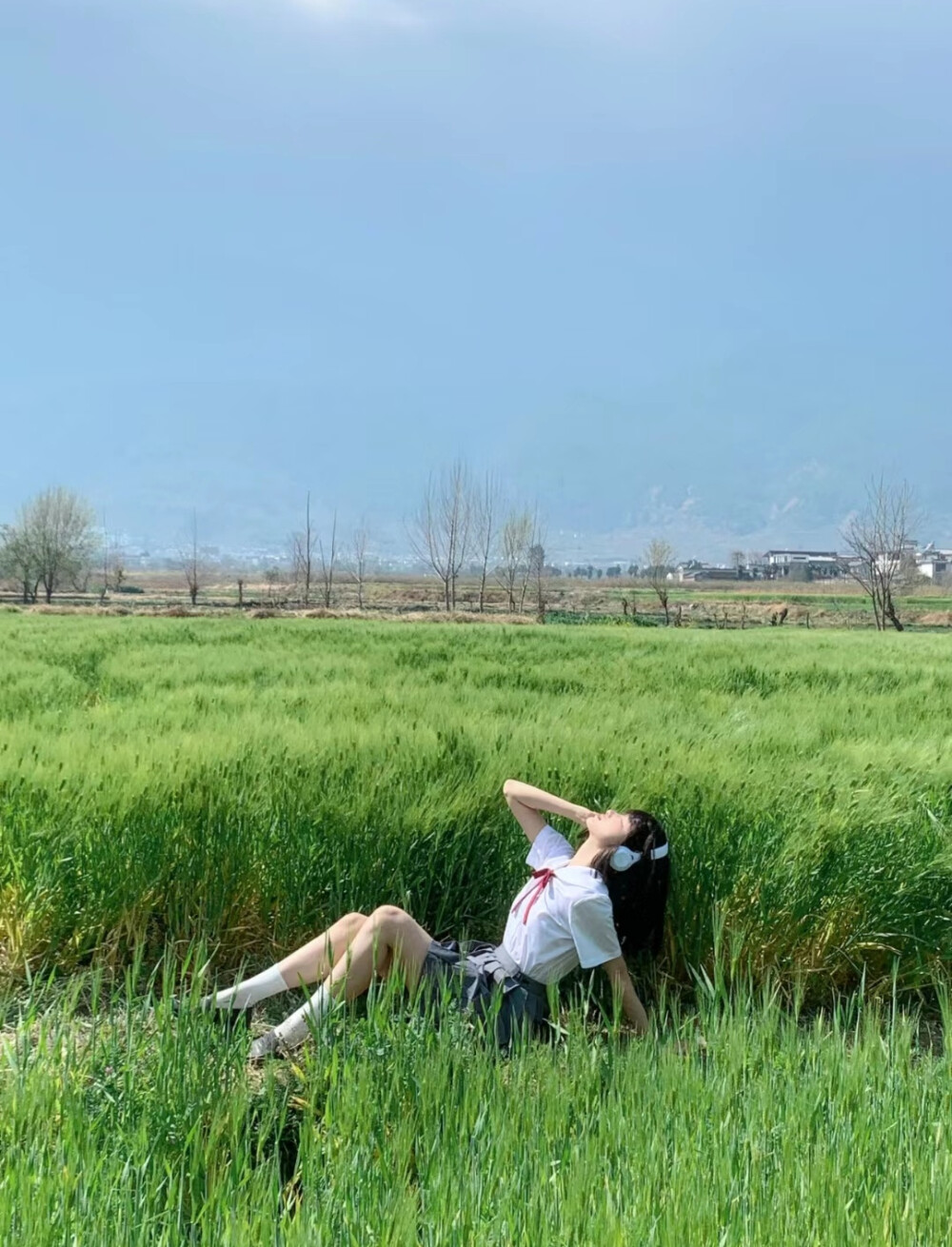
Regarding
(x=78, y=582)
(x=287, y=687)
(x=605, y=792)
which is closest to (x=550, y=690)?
(x=287, y=687)

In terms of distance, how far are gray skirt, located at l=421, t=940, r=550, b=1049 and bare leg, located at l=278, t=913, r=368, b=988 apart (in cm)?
25

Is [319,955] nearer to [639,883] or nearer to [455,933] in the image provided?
[455,933]

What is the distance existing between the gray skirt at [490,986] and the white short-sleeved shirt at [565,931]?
0.13 feet

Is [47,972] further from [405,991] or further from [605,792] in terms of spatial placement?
[605,792]

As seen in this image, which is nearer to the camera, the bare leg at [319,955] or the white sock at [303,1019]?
the white sock at [303,1019]

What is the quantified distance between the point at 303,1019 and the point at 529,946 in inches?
27.4

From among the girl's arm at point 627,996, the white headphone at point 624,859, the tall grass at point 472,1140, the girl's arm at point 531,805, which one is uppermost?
the girl's arm at point 531,805

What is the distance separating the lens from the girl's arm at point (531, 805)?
11.0 feet

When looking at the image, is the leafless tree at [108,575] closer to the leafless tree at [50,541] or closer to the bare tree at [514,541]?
the leafless tree at [50,541]

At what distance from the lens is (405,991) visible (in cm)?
298

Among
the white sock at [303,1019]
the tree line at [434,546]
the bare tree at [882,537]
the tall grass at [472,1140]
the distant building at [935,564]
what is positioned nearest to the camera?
the tall grass at [472,1140]

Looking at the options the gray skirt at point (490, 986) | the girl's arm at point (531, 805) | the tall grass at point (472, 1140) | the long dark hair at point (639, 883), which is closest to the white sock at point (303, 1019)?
the tall grass at point (472, 1140)

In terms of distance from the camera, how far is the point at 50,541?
207 ft

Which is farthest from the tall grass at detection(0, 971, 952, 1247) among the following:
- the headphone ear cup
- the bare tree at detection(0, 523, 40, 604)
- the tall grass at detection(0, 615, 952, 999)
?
the bare tree at detection(0, 523, 40, 604)
